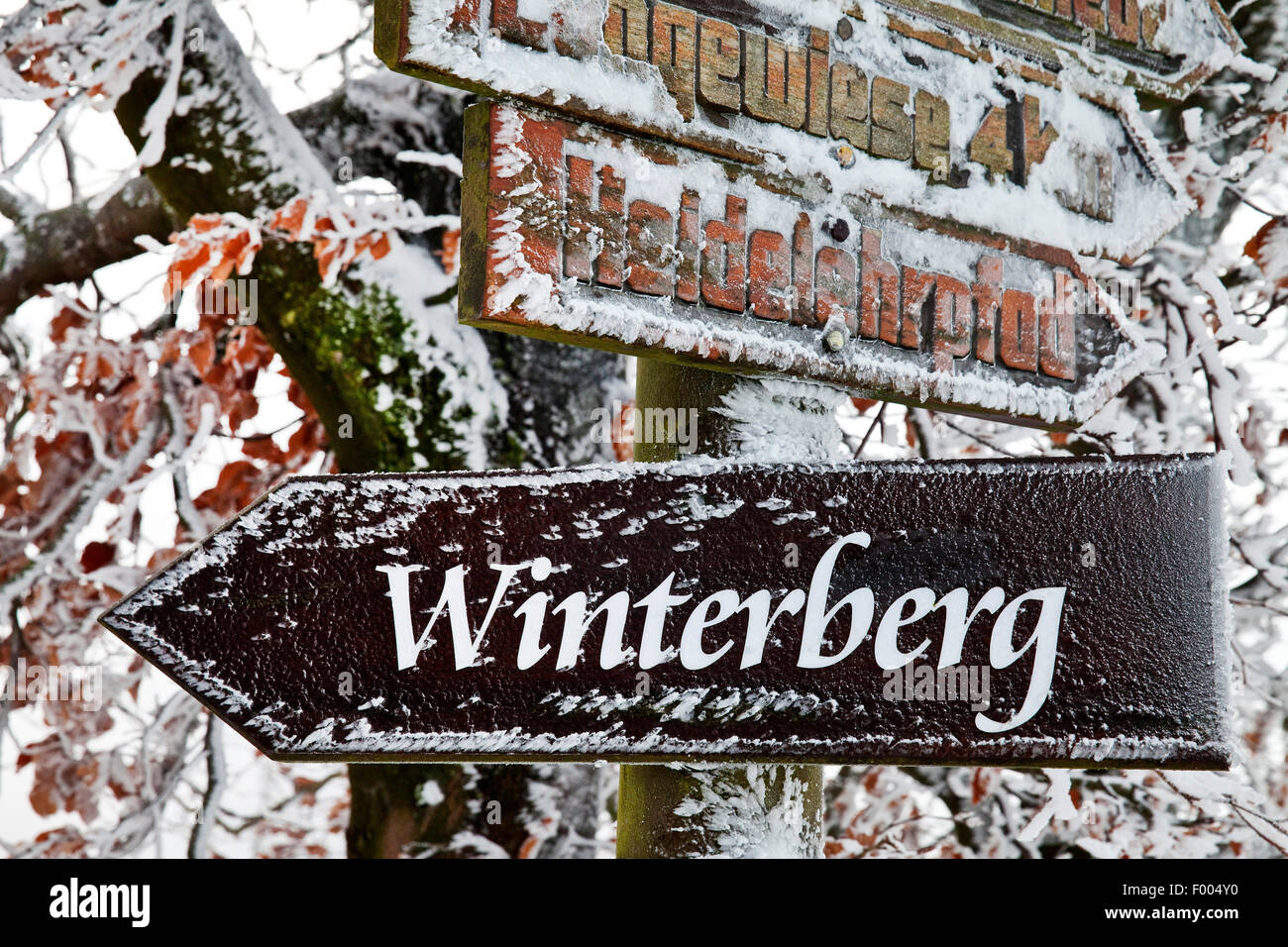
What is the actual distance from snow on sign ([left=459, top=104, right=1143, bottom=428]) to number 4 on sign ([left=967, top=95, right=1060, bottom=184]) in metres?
0.12

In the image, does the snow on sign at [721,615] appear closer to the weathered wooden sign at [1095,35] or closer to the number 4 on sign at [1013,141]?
the number 4 on sign at [1013,141]

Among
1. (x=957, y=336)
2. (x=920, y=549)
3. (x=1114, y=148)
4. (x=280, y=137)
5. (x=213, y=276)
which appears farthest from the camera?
(x=280, y=137)

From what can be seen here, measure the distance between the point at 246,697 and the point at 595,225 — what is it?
71 centimetres

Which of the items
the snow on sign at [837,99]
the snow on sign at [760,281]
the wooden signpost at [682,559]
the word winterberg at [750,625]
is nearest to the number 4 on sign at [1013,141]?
the snow on sign at [837,99]

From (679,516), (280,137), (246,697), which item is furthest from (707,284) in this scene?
(280,137)

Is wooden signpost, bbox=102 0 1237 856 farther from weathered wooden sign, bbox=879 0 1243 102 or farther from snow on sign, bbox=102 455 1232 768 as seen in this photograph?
weathered wooden sign, bbox=879 0 1243 102

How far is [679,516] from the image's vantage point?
1.44 meters

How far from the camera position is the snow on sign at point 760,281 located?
134cm

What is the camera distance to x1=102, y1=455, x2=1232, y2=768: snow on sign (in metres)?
1.38

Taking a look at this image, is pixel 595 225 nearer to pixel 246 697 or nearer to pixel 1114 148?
pixel 246 697

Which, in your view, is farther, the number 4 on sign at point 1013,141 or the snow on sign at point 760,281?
the number 4 on sign at point 1013,141

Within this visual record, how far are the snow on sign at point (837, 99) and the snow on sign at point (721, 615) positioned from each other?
0.45 meters

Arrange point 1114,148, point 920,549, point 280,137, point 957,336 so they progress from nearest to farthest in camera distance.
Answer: point 920,549
point 957,336
point 1114,148
point 280,137

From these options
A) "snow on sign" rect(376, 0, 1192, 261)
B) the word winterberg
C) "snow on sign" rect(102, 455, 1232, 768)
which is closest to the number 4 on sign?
"snow on sign" rect(376, 0, 1192, 261)
